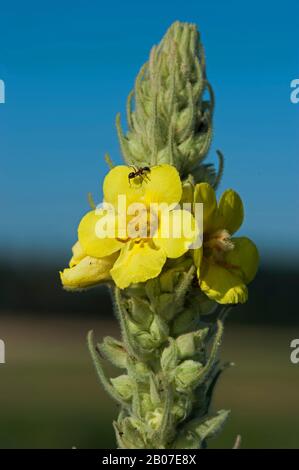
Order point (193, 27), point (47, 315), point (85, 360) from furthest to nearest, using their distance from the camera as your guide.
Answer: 1. point (47, 315)
2. point (85, 360)
3. point (193, 27)

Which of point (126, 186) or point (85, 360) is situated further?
point (85, 360)

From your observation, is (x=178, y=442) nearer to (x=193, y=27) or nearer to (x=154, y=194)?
(x=154, y=194)

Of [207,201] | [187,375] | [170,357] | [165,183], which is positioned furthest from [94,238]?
[187,375]

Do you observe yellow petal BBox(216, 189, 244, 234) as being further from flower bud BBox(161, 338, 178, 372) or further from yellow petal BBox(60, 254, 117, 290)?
flower bud BBox(161, 338, 178, 372)

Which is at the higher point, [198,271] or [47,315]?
[198,271]

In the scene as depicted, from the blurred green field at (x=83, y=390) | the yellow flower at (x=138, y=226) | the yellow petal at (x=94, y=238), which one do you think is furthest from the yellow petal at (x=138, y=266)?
the blurred green field at (x=83, y=390)

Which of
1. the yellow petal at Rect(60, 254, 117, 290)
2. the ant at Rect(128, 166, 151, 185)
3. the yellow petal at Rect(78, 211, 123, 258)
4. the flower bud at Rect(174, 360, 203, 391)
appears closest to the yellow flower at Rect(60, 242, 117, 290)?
the yellow petal at Rect(60, 254, 117, 290)

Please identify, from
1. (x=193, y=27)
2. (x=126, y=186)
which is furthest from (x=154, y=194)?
(x=193, y=27)

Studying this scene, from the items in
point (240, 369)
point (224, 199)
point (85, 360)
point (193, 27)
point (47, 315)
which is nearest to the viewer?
point (224, 199)
